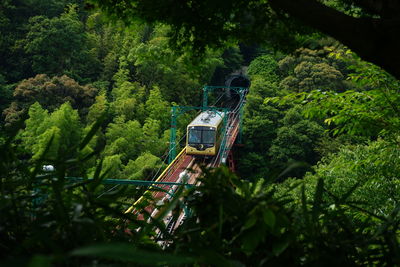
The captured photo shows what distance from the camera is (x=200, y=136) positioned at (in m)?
15.7

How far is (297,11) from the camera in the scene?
4.57 feet

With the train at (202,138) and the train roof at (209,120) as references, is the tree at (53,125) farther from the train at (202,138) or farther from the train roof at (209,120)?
the train roof at (209,120)

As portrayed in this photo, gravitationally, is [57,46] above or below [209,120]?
above

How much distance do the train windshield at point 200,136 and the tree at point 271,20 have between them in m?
13.4

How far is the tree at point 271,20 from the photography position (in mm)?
1310

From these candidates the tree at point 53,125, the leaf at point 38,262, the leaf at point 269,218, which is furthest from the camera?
the tree at point 53,125

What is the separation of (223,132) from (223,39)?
15.8m

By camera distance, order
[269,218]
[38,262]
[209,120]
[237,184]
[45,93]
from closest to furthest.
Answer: [38,262] < [269,218] < [237,184] < [209,120] < [45,93]

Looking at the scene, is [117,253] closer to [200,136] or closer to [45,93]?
[200,136]

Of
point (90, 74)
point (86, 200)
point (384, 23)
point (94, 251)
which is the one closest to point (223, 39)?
point (384, 23)

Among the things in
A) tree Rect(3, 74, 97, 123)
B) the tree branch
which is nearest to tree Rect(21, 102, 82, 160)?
tree Rect(3, 74, 97, 123)

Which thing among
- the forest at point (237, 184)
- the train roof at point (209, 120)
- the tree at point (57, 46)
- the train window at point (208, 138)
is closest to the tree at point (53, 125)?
the train roof at point (209, 120)

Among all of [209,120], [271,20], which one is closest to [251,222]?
[271,20]

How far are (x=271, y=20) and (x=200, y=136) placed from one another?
1392cm
